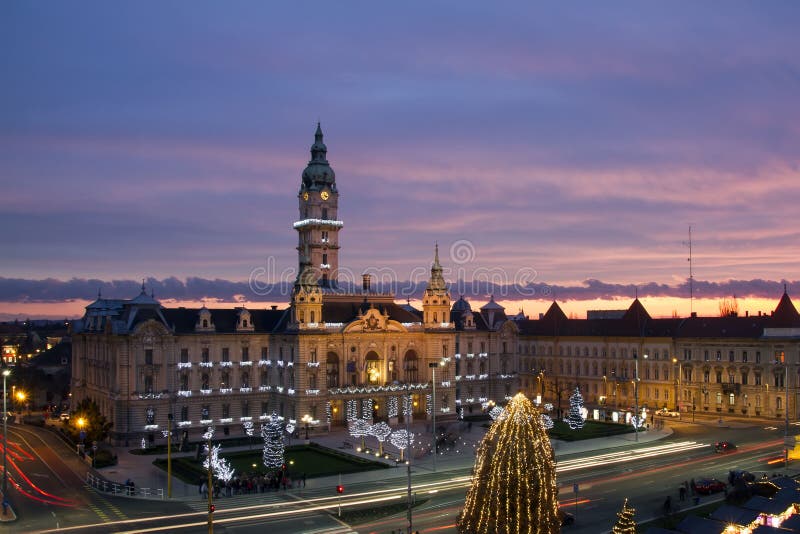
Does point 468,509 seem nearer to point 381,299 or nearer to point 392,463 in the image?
point 392,463

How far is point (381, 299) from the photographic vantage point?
114062 millimetres

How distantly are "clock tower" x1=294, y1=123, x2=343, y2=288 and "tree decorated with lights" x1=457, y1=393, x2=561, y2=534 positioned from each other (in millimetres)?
89907

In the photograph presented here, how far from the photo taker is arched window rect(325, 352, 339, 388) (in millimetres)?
102312

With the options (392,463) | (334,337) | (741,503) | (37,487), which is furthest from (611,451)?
(37,487)

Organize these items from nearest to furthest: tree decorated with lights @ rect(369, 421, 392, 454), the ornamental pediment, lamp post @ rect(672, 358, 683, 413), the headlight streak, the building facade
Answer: the headlight streak < tree decorated with lights @ rect(369, 421, 392, 454) < the building facade < the ornamental pediment < lamp post @ rect(672, 358, 683, 413)

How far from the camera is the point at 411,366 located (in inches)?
4343

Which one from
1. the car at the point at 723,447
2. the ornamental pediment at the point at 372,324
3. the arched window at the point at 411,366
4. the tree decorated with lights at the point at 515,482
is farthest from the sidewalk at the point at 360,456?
the tree decorated with lights at the point at 515,482

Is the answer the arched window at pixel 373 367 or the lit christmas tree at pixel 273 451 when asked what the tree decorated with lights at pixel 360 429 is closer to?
the lit christmas tree at pixel 273 451

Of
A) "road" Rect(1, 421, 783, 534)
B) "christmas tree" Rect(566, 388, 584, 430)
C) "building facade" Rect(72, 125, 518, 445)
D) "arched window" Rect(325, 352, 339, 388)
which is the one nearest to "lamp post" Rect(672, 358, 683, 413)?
"christmas tree" Rect(566, 388, 584, 430)

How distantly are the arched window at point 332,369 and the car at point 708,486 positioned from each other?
161 ft

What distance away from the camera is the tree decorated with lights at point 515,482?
30000 mm

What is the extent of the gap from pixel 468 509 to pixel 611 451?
183 feet

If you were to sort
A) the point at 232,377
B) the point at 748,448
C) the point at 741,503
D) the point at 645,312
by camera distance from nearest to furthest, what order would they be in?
the point at 741,503, the point at 748,448, the point at 232,377, the point at 645,312

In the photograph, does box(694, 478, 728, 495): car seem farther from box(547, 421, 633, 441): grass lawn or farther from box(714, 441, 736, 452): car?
box(547, 421, 633, 441): grass lawn
